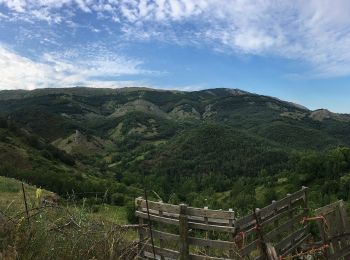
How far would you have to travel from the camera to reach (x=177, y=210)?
8.41 m

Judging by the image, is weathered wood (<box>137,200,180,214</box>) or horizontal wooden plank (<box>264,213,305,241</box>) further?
horizontal wooden plank (<box>264,213,305,241</box>)

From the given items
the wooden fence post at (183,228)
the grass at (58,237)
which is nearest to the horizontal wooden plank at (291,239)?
the wooden fence post at (183,228)

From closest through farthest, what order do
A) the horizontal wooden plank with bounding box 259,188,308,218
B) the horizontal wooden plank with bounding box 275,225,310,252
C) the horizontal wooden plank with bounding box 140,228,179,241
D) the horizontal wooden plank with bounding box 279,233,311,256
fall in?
the horizontal wooden plank with bounding box 140,228,179,241 → the horizontal wooden plank with bounding box 259,188,308,218 → the horizontal wooden plank with bounding box 275,225,310,252 → the horizontal wooden plank with bounding box 279,233,311,256

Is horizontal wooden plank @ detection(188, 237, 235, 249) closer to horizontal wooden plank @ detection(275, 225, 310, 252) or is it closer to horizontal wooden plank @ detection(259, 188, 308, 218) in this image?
horizontal wooden plank @ detection(259, 188, 308, 218)

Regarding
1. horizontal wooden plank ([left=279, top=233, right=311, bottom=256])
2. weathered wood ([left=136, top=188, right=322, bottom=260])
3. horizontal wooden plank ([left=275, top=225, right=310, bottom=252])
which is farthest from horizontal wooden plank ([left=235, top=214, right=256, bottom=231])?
horizontal wooden plank ([left=279, top=233, right=311, bottom=256])

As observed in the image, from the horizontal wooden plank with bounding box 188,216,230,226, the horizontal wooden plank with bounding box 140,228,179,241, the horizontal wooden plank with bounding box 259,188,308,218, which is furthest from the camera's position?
the horizontal wooden plank with bounding box 259,188,308,218

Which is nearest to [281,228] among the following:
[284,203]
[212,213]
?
[284,203]

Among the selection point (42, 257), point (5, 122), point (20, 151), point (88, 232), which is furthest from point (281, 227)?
point (5, 122)

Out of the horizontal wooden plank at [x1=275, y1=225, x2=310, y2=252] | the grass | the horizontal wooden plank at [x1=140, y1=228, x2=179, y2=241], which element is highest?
the grass

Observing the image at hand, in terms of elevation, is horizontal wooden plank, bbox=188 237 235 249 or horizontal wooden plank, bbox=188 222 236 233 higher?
horizontal wooden plank, bbox=188 222 236 233

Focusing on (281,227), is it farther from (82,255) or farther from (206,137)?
(206,137)

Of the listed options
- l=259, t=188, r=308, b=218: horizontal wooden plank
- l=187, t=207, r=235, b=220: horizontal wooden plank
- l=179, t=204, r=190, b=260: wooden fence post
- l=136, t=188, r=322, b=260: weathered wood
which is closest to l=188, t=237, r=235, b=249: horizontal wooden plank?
l=136, t=188, r=322, b=260: weathered wood

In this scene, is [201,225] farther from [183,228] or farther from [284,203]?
[284,203]

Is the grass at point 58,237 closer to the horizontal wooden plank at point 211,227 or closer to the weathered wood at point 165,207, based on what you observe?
the horizontal wooden plank at point 211,227
